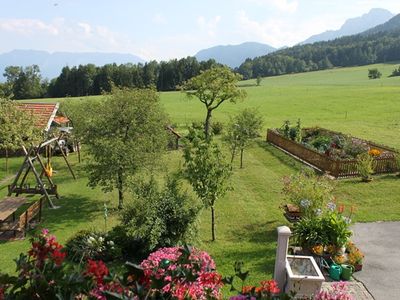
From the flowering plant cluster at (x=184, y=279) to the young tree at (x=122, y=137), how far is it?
1430 centimetres

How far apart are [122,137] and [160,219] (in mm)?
8033

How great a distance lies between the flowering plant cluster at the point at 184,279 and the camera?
123 inches

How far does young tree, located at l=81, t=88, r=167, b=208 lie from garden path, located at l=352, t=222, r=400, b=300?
31.7 feet

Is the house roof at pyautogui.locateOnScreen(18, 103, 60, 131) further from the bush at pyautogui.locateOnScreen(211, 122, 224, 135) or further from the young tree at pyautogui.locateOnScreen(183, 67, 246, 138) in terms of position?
the bush at pyautogui.locateOnScreen(211, 122, 224, 135)

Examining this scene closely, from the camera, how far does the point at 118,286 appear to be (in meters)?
3.25

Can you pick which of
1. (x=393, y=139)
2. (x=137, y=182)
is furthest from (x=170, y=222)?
A: (x=393, y=139)

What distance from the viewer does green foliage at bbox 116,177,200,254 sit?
483 inches

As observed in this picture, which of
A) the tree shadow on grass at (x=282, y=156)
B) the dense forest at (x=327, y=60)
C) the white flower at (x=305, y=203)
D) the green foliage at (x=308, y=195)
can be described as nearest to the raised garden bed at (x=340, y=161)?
the tree shadow on grass at (x=282, y=156)

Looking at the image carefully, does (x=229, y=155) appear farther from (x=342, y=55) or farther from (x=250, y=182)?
(x=342, y=55)

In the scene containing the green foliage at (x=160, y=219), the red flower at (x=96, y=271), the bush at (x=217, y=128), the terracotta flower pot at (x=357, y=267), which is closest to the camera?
the red flower at (x=96, y=271)

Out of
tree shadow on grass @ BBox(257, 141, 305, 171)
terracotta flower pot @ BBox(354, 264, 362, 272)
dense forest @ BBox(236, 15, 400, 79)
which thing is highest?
dense forest @ BBox(236, 15, 400, 79)

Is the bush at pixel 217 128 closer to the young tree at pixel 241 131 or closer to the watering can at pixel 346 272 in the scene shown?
the young tree at pixel 241 131

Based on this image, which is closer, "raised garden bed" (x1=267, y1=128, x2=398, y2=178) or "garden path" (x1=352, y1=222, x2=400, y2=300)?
"garden path" (x1=352, y1=222, x2=400, y2=300)

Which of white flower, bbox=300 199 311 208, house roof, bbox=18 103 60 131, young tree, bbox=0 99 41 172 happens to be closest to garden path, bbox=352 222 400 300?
white flower, bbox=300 199 311 208
